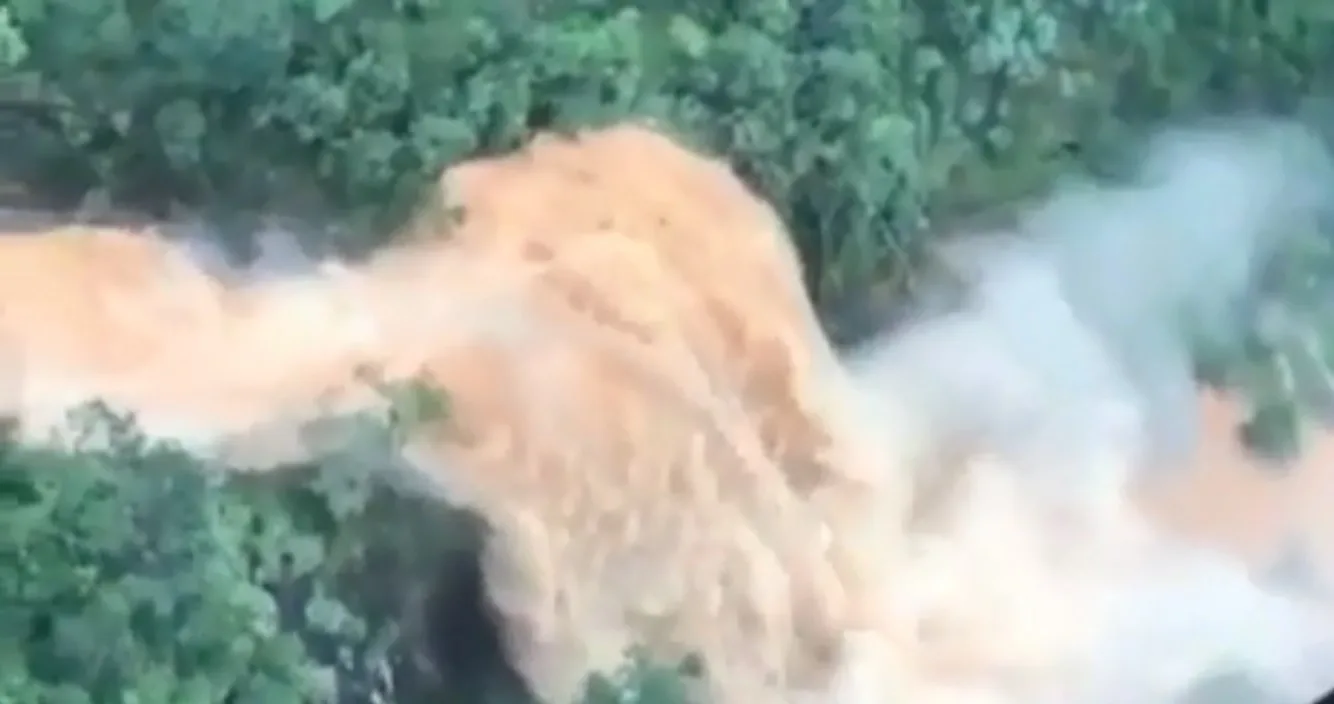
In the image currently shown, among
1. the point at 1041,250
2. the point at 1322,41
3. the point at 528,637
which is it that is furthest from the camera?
the point at 1322,41

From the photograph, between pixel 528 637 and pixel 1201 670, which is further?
pixel 1201 670

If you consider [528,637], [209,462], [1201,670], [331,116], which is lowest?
[1201,670]

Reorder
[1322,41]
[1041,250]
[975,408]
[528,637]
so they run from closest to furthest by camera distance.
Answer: [528,637]
[975,408]
[1041,250]
[1322,41]

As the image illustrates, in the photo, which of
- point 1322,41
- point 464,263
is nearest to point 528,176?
point 464,263

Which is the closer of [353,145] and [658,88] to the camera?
[353,145]

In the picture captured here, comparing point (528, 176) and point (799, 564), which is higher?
point (528, 176)

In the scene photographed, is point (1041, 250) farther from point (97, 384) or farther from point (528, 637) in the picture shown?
point (97, 384)

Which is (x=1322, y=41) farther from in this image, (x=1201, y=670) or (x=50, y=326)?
(x=50, y=326)
